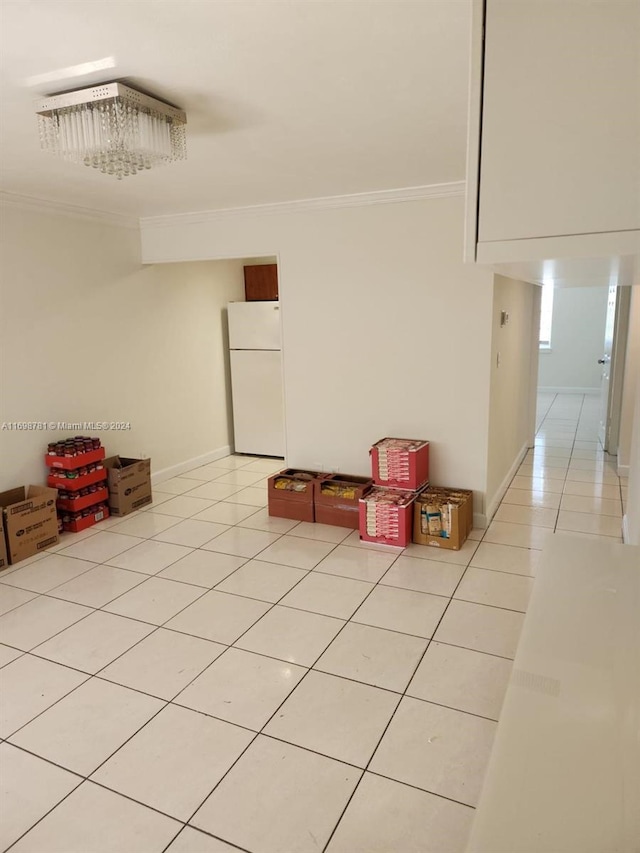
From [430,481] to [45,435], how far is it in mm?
2915

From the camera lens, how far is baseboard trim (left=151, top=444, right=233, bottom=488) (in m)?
5.50

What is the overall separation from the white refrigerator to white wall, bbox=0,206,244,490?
20 centimetres

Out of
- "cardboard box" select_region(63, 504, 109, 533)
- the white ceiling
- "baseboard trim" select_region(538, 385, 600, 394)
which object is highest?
the white ceiling

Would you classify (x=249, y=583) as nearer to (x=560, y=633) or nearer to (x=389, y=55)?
(x=560, y=633)

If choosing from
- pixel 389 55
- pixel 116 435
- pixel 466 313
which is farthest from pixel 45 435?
pixel 389 55

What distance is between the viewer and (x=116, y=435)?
4.96m

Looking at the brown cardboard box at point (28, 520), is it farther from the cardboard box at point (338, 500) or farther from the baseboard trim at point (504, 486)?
the baseboard trim at point (504, 486)

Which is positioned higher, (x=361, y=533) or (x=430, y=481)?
(x=430, y=481)

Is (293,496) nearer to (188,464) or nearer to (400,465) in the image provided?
(400,465)

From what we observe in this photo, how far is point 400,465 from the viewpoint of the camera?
395 centimetres

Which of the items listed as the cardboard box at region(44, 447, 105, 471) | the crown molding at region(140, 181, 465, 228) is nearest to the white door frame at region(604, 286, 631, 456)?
the crown molding at region(140, 181, 465, 228)

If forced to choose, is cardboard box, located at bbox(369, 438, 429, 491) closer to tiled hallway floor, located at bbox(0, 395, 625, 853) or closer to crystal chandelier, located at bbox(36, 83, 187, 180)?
tiled hallway floor, located at bbox(0, 395, 625, 853)

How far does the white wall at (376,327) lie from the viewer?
12.9 feet

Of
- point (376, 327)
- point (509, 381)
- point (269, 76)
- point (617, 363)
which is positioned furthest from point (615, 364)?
point (269, 76)
